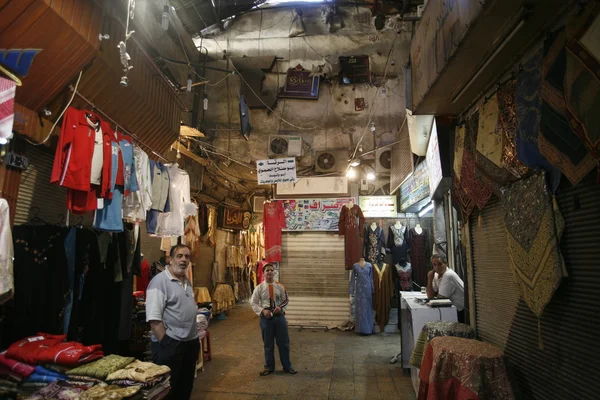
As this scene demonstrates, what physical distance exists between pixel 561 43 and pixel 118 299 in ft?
16.4

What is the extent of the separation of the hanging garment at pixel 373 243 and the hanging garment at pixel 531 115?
296 inches

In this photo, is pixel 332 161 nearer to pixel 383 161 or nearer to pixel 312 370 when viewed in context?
pixel 383 161

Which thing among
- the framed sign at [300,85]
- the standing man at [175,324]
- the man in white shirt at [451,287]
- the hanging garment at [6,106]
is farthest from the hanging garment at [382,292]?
the hanging garment at [6,106]

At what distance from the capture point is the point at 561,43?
2297 millimetres

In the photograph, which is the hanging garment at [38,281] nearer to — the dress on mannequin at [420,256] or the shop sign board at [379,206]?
the shop sign board at [379,206]

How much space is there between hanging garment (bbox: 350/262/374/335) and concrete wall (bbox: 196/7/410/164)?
11.5ft

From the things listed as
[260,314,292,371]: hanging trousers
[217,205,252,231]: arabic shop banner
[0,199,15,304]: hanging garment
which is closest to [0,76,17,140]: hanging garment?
[0,199,15,304]: hanging garment

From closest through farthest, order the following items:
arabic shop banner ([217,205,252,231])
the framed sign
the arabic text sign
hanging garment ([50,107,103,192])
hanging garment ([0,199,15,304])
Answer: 1. hanging garment ([0,199,15,304])
2. hanging garment ([50,107,103,192])
3. the arabic text sign
4. the framed sign
5. arabic shop banner ([217,205,252,231])

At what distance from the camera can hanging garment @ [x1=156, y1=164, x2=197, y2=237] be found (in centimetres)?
521

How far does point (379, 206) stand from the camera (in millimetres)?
10523

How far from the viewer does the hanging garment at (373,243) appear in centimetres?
1009

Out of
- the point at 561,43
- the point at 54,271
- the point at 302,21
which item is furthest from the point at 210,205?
the point at 561,43

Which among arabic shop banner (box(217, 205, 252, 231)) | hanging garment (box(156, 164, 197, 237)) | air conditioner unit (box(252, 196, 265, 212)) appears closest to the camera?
hanging garment (box(156, 164, 197, 237))

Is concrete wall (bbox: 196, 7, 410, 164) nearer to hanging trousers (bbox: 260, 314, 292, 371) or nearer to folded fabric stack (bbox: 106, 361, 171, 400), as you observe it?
hanging trousers (bbox: 260, 314, 292, 371)
